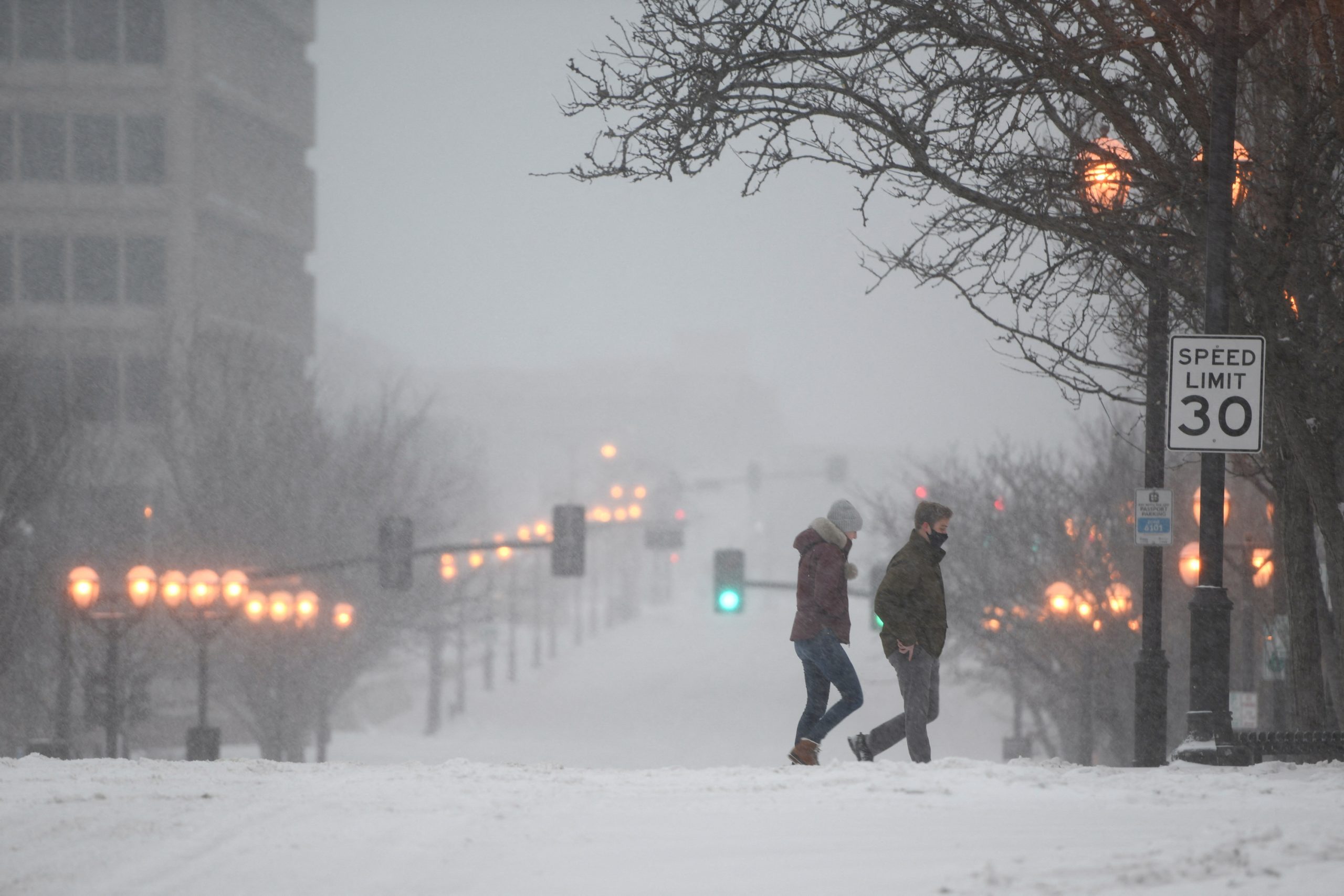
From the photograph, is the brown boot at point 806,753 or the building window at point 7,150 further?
the building window at point 7,150

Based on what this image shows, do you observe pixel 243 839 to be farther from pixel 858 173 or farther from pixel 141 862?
pixel 858 173

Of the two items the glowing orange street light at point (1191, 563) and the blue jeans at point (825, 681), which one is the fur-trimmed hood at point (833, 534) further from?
the glowing orange street light at point (1191, 563)

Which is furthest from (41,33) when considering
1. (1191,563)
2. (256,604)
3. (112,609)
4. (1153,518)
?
(1153,518)

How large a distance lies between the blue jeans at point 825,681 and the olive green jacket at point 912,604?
1.18ft

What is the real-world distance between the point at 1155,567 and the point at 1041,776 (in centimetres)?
538

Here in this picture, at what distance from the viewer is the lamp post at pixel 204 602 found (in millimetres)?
23006

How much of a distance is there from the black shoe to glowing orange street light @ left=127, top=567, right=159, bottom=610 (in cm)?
1582

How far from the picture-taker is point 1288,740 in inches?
400

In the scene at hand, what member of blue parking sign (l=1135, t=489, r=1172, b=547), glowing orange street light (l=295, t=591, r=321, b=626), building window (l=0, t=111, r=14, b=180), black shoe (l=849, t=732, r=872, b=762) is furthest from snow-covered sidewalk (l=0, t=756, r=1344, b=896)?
building window (l=0, t=111, r=14, b=180)

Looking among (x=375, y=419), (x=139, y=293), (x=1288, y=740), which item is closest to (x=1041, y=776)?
(x=1288, y=740)

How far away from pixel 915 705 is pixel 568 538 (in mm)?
17984

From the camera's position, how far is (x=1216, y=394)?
32.8 ft

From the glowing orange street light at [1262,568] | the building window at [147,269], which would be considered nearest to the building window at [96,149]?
the building window at [147,269]

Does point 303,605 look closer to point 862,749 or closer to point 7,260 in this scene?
point 862,749
